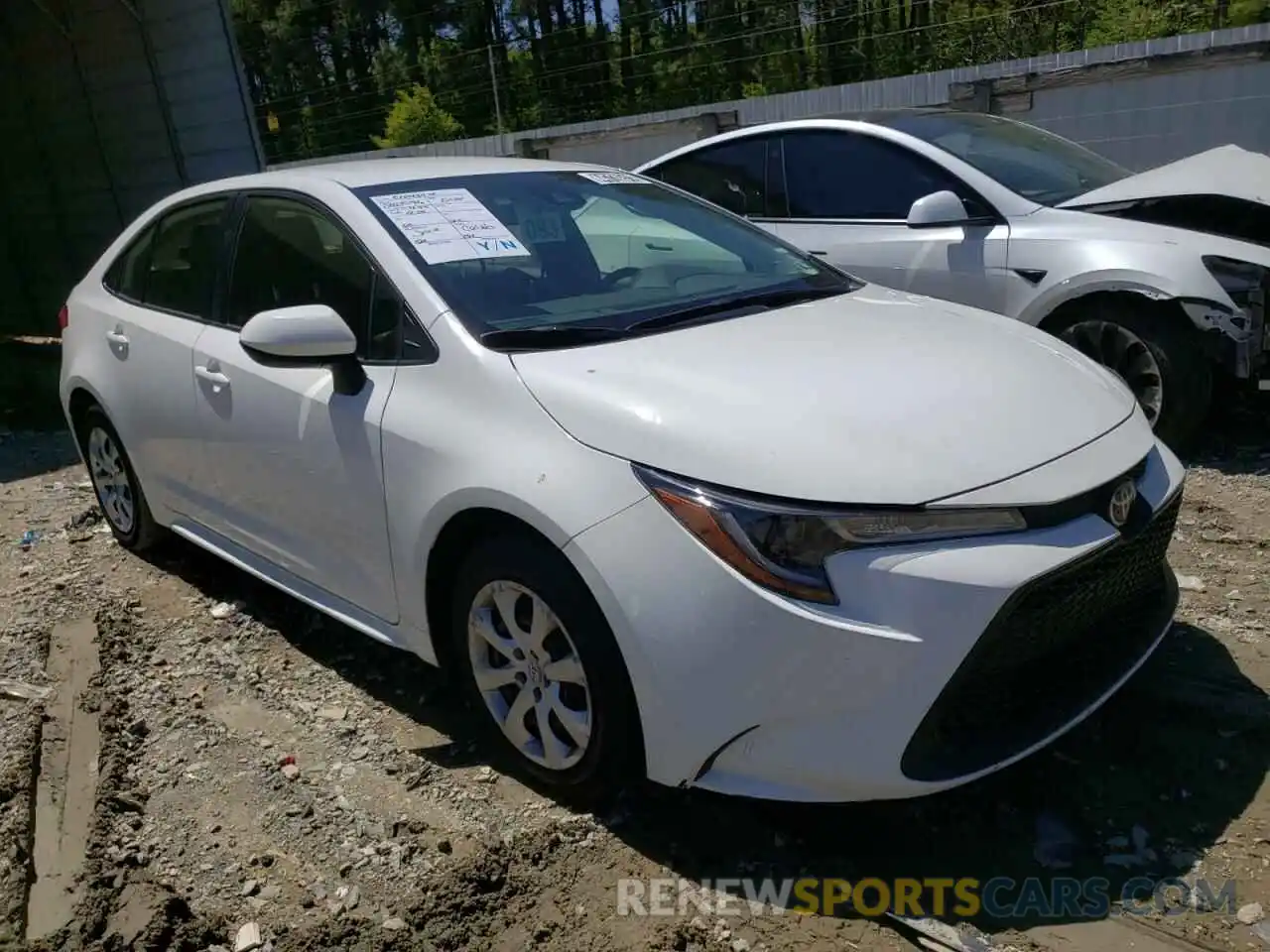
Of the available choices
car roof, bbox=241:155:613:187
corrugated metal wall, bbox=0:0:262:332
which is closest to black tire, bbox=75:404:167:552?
car roof, bbox=241:155:613:187

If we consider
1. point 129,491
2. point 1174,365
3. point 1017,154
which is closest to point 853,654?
point 1174,365

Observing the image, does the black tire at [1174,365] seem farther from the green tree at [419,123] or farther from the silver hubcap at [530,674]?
the green tree at [419,123]

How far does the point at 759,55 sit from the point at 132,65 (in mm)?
16755

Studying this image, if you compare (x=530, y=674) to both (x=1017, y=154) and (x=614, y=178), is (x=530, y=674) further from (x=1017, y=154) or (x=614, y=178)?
(x=1017, y=154)

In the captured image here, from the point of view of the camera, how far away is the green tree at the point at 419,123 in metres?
31.0

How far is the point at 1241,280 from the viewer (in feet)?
14.1

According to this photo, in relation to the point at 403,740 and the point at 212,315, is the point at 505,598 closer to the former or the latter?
the point at 403,740

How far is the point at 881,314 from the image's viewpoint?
3141 mm

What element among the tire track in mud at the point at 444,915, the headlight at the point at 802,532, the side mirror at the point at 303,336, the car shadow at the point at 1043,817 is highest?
the side mirror at the point at 303,336

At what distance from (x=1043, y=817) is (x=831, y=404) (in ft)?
3.64

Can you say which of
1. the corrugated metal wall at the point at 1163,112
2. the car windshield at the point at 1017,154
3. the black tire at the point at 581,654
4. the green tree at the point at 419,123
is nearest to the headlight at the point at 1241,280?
the car windshield at the point at 1017,154

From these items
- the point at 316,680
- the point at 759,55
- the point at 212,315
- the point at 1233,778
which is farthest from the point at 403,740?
the point at 759,55

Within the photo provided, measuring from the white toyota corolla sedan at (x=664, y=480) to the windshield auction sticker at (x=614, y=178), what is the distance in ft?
0.14

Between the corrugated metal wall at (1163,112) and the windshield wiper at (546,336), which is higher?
the windshield wiper at (546,336)
